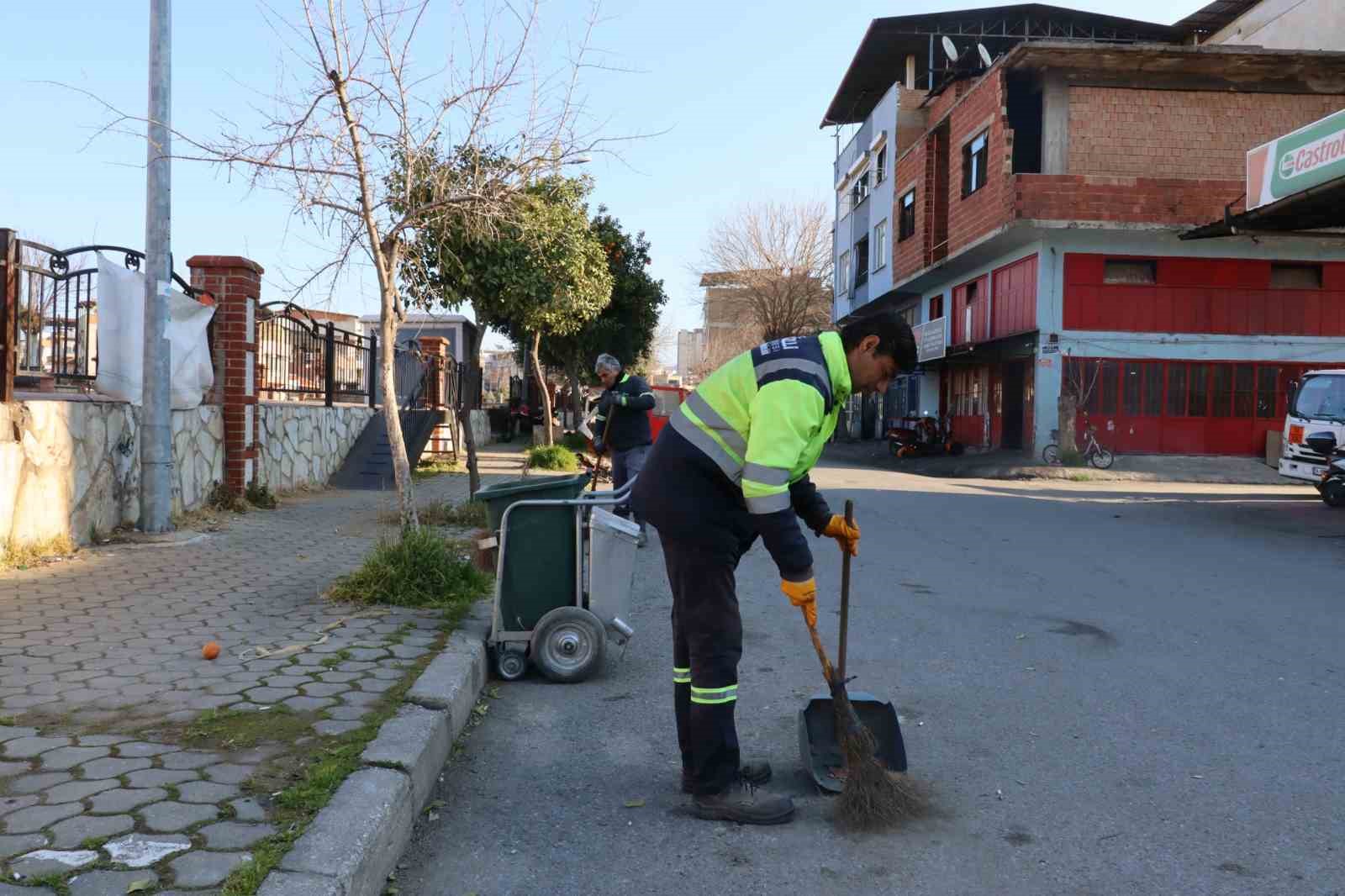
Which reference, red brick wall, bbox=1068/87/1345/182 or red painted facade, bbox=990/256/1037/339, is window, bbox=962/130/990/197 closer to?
red painted facade, bbox=990/256/1037/339

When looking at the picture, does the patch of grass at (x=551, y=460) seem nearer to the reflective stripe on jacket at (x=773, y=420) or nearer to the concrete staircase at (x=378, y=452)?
the concrete staircase at (x=378, y=452)

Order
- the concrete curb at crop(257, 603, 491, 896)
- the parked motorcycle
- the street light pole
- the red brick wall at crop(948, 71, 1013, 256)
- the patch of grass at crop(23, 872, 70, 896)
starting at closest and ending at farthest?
the patch of grass at crop(23, 872, 70, 896)
the concrete curb at crop(257, 603, 491, 896)
the street light pole
the red brick wall at crop(948, 71, 1013, 256)
the parked motorcycle

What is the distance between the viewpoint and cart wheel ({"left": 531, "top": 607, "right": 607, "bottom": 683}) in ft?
16.4

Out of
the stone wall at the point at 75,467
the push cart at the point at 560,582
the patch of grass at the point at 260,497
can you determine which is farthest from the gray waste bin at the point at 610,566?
the patch of grass at the point at 260,497

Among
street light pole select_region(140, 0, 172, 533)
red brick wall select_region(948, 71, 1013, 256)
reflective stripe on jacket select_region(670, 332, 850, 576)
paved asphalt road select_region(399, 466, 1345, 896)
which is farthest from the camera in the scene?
red brick wall select_region(948, 71, 1013, 256)

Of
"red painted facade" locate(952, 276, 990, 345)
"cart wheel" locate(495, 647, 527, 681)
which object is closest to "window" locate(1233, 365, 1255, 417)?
"red painted facade" locate(952, 276, 990, 345)

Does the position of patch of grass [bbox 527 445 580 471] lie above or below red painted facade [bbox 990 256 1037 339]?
below

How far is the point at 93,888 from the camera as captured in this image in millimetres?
2479

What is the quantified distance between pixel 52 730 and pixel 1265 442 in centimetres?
2502

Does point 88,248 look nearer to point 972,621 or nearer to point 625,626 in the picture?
point 625,626

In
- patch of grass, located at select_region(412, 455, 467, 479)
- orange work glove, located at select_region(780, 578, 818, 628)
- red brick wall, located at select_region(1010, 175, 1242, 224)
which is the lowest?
patch of grass, located at select_region(412, 455, 467, 479)

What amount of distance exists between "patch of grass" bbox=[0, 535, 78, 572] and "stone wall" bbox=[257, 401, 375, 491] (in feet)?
12.8

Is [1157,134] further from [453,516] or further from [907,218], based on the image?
[453,516]

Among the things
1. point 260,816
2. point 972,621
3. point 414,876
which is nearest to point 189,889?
point 260,816
